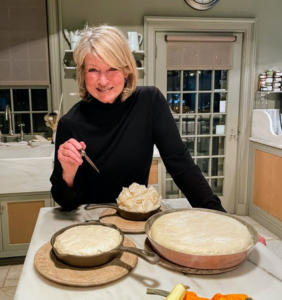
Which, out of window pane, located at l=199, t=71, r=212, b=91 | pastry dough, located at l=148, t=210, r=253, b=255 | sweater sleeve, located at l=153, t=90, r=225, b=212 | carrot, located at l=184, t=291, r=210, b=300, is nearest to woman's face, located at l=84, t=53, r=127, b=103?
sweater sleeve, located at l=153, t=90, r=225, b=212

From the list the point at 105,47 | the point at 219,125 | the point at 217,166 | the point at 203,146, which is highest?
the point at 105,47

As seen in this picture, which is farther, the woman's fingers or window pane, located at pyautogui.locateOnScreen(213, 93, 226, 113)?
window pane, located at pyautogui.locateOnScreen(213, 93, 226, 113)

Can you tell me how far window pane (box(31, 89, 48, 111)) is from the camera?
3.21m

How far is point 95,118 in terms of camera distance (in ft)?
4.44

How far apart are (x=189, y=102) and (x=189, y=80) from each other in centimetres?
Answer: 24

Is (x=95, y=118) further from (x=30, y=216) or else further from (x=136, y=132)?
(x=30, y=216)

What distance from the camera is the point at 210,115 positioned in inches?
142

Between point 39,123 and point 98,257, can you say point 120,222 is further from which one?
point 39,123

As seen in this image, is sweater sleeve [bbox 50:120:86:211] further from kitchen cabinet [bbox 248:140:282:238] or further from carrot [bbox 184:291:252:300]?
kitchen cabinet [bbox 248:140:282:238]

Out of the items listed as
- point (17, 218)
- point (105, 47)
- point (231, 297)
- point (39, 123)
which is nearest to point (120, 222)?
point (231, 297)

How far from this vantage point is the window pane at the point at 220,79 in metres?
3.53

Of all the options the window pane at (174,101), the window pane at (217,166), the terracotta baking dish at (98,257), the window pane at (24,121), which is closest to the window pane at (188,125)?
the window pane at (174,101)

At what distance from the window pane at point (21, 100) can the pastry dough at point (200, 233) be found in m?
2.66

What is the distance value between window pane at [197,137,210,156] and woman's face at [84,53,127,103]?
249 centimetres
